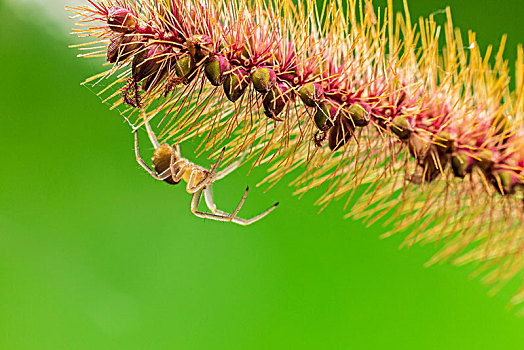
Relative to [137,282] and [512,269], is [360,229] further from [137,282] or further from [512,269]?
[512,269]

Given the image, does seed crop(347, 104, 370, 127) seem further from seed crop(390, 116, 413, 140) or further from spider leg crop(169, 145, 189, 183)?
spider leg crop(169, 145, 189, 183)

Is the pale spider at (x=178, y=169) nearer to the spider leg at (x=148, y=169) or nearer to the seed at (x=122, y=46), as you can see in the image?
the spider leg at (x=148, y=169)

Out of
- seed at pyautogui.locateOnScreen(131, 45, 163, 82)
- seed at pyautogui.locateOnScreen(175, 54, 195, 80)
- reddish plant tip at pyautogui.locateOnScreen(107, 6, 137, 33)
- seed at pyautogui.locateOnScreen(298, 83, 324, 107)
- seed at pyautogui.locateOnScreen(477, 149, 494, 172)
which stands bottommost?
seed at pyautogui.locateOnScreen(131, 45, 163, 82)

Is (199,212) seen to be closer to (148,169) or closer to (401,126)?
(148,169)

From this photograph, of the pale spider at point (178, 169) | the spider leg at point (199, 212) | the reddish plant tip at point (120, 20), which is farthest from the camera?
the spider leg at point (199, 212)

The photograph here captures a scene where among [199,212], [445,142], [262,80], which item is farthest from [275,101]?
[199,212]

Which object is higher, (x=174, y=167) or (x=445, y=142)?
(x=445, y=142)

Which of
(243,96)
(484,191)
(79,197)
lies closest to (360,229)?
(79,197)

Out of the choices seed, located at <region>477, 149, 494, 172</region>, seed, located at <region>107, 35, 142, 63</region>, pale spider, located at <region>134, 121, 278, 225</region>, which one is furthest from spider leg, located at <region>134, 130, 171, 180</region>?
seed, located at <region>477, 149, 494, 172</region>

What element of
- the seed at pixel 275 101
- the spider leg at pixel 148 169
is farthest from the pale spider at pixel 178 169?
the seed at pixel 275 101

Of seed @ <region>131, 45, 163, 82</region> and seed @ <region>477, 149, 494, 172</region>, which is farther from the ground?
seed @ <region>477, 149, 494, 172</region>

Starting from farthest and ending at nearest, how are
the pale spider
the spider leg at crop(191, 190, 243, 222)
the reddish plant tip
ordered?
the spider leg at crop(191, 190, 243, 222), the pale spider, the reddish plant tip
